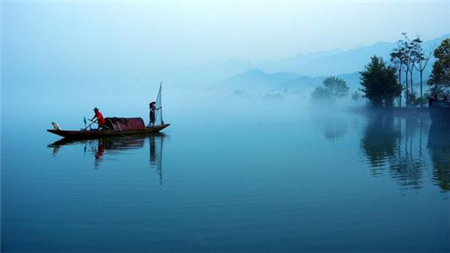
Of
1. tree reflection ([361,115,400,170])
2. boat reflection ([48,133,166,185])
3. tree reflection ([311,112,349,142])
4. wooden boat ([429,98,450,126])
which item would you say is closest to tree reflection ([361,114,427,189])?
tree reflection ([361,115,400,170])

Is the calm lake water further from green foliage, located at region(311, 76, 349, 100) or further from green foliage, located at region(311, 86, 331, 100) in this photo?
green foliage, located at region(311, 86, 331, 100)

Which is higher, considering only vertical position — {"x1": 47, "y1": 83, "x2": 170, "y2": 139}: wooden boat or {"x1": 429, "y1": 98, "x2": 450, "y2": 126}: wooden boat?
{"x1": 429, "y1": 98, "x2": 450, "y2": 126}: wooden boat

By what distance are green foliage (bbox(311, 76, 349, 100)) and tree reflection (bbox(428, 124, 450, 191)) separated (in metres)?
79.6

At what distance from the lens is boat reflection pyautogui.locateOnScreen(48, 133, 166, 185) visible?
22578mm

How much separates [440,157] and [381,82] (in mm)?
45463

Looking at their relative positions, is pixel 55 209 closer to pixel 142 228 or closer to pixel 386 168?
pixel 142 228

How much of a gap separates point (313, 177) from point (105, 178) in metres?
8.51

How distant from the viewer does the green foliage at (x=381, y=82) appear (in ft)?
214

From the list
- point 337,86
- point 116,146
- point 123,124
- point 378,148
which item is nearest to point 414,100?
point 378,148

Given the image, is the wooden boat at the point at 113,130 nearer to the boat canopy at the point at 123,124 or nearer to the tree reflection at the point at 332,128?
the boat canopy at the point at 123,124

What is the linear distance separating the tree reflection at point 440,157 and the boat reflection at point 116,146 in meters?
11.7

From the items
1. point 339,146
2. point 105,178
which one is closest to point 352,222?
point 105,178

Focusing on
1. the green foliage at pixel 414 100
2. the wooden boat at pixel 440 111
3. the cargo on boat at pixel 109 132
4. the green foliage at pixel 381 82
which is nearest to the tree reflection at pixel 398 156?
the wooden boat at pixel 440 111

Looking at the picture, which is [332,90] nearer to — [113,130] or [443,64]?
[443,64]
